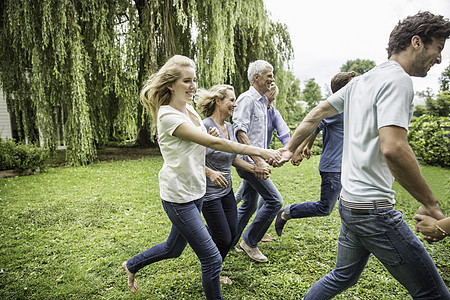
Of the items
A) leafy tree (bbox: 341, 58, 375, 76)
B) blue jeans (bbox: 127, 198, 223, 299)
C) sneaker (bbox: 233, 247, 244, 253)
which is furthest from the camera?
leafy tree (bbox: 341, 58, 375, 76)

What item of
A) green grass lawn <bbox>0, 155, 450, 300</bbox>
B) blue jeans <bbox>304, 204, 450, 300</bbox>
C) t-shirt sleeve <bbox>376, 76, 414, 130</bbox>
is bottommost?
green grass lawn <bbox>0, 155, 450, 300</bbox>

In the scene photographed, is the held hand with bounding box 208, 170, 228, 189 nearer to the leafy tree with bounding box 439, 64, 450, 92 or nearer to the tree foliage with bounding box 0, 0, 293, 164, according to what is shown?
the tree foliage with bounding box 0, 0, 293, 164

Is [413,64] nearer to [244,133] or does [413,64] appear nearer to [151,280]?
[244,133]

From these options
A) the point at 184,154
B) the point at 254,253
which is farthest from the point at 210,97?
the point at 254,253

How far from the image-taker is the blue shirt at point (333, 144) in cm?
327

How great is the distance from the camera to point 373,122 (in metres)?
1.62

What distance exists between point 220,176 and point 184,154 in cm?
55

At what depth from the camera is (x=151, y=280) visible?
3246mm

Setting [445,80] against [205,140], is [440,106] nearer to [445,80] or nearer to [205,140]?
[445,80]

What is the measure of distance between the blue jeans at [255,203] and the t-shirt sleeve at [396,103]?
6.33 ft

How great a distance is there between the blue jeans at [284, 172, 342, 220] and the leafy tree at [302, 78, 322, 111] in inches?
1676

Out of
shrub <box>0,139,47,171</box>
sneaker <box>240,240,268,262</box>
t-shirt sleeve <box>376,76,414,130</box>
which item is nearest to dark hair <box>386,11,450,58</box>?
t-shirt sleeve <box>376,76,414,130</box>

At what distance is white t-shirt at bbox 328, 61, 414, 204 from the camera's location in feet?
4.91

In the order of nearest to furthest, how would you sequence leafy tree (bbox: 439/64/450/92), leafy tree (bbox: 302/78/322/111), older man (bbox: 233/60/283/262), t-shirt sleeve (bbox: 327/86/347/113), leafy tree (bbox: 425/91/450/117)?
t-shirt sleeve (bbox: 327/86/347/113) < older man (bbox: 233/60/283/262) < leafy tree (bbox: 425/91/450/117) < leafy tree (bbox: 439/64/450/92) < leafy tree (bbox: 302/78/322/111)
